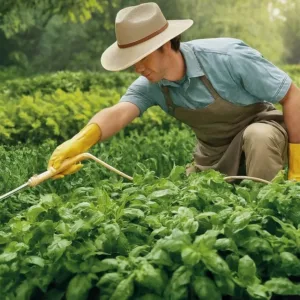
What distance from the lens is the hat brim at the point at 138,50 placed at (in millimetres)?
3416

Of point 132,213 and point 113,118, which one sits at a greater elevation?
point 132,213

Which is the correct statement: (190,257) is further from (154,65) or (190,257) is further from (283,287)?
(154,65)

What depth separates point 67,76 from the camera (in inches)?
471

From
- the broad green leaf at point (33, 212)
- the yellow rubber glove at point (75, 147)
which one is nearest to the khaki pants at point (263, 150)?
the yellow rubber glove at point (75, 147)

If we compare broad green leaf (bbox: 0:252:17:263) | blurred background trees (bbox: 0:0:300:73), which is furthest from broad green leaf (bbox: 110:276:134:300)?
blurred background trees (bbox: 0:0:300:73)

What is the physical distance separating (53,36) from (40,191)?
1960 centimetres

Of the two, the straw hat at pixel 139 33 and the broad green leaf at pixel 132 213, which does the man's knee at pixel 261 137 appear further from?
the broad green leaf at pixel 132 213

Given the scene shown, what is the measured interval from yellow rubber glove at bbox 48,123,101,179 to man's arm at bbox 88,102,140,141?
0.14 feet

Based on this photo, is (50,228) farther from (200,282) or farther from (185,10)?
(185,10)

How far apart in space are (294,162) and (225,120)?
461mm

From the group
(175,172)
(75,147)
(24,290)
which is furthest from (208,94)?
(24,290)

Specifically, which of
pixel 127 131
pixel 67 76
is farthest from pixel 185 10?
pixel 127 131

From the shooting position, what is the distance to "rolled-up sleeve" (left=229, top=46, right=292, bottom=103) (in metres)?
3.60

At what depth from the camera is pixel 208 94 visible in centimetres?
386
